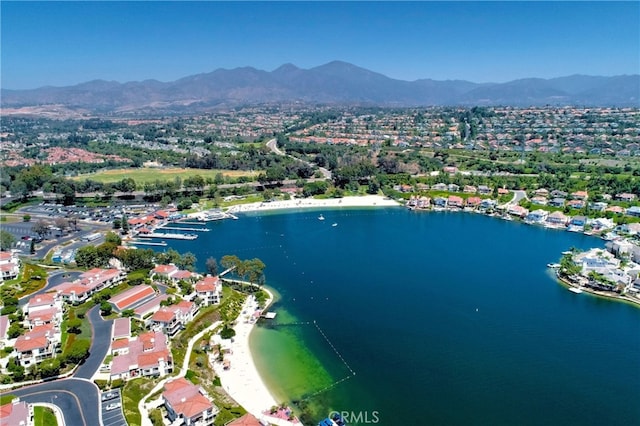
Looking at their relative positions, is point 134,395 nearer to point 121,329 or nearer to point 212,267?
point 121,329

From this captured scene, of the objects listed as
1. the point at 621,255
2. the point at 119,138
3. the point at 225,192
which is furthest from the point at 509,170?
the point at 119,138

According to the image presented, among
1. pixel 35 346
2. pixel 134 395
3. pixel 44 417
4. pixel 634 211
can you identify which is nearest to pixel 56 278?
pixel 35 346

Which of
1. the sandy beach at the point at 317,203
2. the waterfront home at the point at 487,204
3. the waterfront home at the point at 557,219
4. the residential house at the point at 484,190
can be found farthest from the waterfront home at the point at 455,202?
the waterfront home at the point at 557,219

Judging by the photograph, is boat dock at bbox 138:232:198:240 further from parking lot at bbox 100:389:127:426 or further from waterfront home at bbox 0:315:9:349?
parking lot at bbox 100:389:127:426

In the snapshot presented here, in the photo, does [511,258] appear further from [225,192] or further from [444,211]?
[225,192]

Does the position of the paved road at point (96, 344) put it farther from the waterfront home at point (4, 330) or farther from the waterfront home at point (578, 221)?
the waterfront home at point (578, 221)

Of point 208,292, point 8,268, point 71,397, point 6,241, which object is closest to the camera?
point 71,397

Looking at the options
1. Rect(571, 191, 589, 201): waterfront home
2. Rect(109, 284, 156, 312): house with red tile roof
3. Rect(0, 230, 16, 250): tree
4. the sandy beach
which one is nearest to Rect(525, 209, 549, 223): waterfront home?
Rect(571, 191, 589, 201): waterfront home
